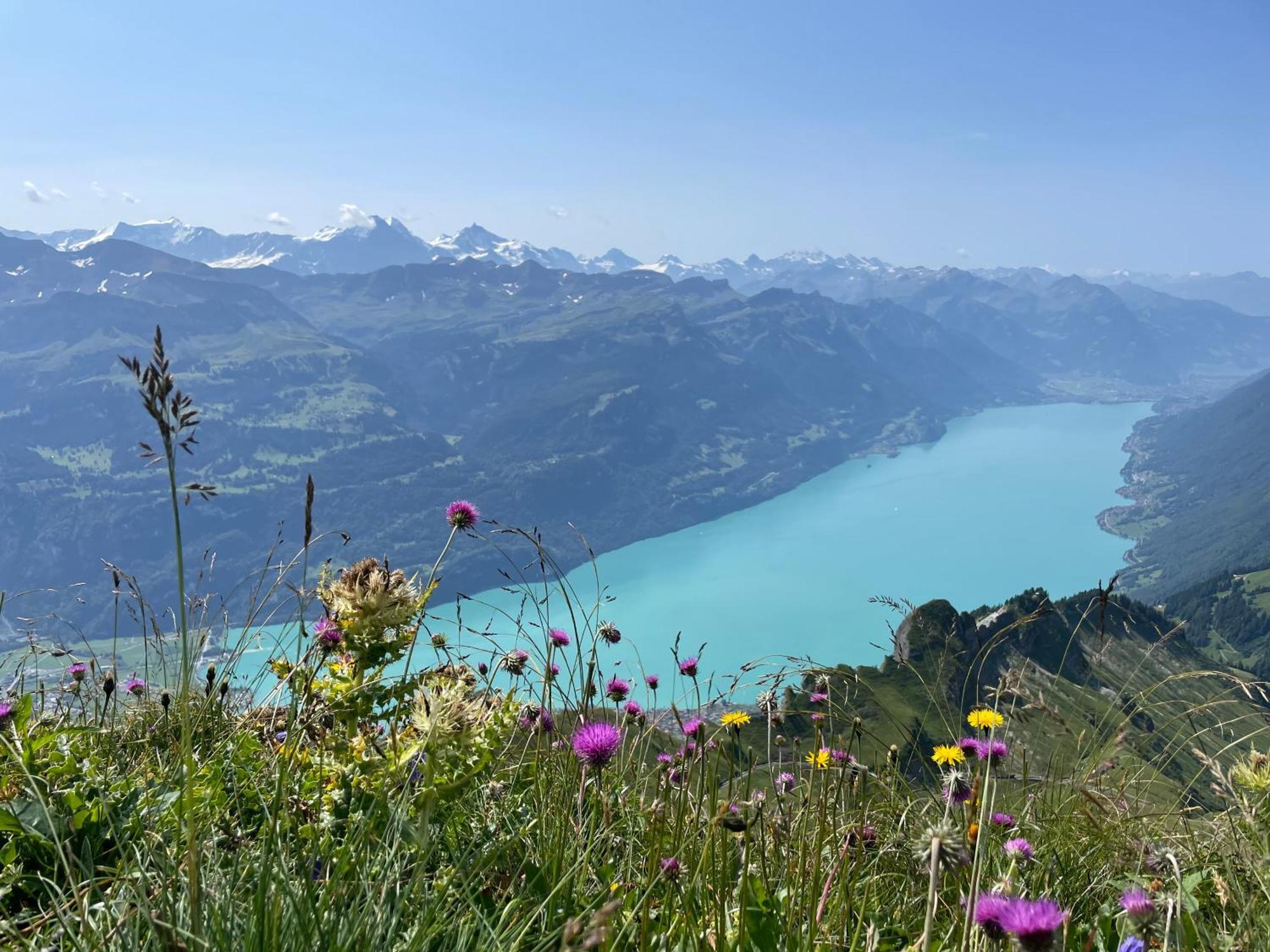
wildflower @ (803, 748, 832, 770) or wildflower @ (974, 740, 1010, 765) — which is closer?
wildflower @ (803, 748, 832, 770)

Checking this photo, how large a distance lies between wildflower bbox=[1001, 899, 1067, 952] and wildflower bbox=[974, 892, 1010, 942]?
90 millimetres

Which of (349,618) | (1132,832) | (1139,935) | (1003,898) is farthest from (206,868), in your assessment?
(1132,832)

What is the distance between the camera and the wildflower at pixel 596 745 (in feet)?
8.27

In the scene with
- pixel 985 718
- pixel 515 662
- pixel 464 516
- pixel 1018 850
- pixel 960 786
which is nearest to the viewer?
pixel 1018 850

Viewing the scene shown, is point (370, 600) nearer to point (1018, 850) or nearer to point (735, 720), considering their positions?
point (735, 720)

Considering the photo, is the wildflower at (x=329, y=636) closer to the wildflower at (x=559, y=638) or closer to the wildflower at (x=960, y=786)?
the wildflower at (x=559, y=638)

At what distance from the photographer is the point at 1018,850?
2.07 metres

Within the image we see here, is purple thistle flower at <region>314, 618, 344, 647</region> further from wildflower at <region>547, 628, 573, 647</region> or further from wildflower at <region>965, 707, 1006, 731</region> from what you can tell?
wildflower at <region>965, 707, 1006, 731</region>

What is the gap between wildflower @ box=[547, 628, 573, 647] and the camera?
348 centimetres

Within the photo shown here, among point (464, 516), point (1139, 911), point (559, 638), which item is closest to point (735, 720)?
point (559, 638)

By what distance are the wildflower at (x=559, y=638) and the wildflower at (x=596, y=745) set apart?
694mm

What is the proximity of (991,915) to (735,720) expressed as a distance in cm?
168

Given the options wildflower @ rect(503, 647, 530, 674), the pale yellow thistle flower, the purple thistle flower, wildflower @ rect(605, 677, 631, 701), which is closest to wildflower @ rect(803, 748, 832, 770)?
the pale yellow thistle flower

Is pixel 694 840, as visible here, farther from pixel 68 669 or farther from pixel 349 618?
pixel 68 669
